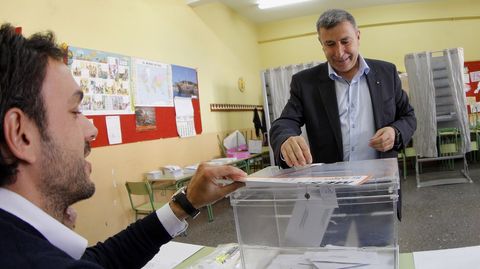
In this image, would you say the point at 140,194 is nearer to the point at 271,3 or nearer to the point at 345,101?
the point at 345,101

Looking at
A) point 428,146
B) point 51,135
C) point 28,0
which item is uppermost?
point 28,0

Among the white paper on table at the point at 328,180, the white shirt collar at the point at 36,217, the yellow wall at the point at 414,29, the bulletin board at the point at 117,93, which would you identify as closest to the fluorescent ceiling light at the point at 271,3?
the yellow wall at the point at 414,29

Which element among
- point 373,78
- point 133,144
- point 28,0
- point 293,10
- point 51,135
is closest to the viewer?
point 51,135

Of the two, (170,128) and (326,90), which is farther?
(170,128)

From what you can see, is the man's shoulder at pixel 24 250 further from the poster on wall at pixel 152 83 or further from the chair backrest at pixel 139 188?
the poster on wall at pixel 152 83

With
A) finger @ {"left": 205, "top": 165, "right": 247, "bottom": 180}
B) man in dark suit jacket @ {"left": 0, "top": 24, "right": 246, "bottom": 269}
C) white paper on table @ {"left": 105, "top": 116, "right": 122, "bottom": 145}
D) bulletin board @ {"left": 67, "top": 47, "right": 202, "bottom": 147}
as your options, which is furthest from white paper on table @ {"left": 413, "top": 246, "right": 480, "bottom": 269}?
white paper on table @ {"left": 105, "top": 116, "right": 122, "bottom": 145}

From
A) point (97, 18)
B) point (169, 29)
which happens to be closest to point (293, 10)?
point (169, 29)

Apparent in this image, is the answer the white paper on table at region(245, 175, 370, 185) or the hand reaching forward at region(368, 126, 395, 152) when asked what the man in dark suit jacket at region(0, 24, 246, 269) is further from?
the hand reaching forward at region(368, 126, 395, 152)

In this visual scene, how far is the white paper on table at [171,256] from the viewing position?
48.0 inches

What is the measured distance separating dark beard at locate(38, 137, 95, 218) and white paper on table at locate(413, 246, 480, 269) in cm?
92

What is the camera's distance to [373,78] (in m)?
1.54

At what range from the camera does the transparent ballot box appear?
800 millimetres

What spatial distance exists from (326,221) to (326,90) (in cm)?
83

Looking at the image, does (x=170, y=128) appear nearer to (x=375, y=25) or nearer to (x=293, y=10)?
(x=293, y=10)
